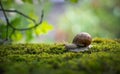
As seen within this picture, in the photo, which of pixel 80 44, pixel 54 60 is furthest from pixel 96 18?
pixel 54 60

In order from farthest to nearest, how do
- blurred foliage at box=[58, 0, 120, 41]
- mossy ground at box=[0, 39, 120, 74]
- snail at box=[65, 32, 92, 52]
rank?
1. blurred foliage at box=[58, 0, 120, 41]
2. snail at box=[65, 32, 92, 52]
3. mossy ground at box=[0, 39, 120, 74]

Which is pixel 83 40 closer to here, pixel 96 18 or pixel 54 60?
pixel 54 60

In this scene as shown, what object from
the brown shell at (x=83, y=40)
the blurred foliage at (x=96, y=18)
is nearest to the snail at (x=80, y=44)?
the brown shell at (x=83, y=40)

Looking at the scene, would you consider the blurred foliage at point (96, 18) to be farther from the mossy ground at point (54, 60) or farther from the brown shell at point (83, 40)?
the mossy ground at point (54, 60)

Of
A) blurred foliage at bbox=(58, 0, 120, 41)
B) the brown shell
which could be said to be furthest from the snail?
blurred foliage at bbox=(58, 0, 120, 41)

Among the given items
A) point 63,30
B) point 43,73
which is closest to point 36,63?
point 43,73

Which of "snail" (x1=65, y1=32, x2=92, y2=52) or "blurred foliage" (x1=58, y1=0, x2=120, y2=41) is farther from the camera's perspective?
"blurred foliage" (x1=58, y1=0, x2=120, y2=41)

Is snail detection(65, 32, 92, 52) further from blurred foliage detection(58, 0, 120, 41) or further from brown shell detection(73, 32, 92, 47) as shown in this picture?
blurred foliage detection(58, 0, 120, 41)
